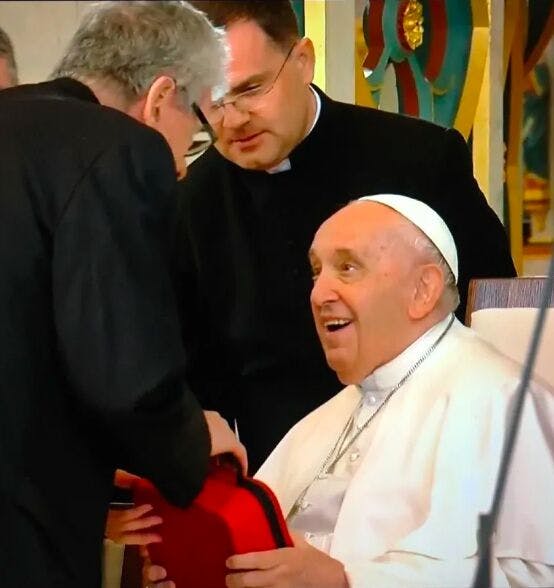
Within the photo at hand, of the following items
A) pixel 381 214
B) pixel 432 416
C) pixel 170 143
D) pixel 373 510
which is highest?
pixel 170 143

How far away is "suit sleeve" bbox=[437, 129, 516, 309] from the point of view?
2.21m

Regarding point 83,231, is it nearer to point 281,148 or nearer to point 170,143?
point 170,143

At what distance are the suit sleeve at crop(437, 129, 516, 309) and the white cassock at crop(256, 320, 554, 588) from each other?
40 cm

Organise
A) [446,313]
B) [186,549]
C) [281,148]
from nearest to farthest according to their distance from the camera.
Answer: [186,549] < [446,313] < [281,148]

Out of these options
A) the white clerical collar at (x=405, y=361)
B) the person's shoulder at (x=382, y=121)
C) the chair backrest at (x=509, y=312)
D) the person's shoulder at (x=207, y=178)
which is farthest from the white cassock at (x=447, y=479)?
the person's shoulder at (x=207, y=178)

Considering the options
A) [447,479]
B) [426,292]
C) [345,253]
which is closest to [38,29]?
[345,253]

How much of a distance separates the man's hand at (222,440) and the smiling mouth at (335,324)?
31 centimetres

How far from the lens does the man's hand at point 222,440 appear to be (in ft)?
5.05

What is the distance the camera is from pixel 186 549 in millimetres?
1561

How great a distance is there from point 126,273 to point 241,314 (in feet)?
3.08

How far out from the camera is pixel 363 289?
179cm

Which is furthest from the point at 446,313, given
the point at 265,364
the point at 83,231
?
the point at 83,231

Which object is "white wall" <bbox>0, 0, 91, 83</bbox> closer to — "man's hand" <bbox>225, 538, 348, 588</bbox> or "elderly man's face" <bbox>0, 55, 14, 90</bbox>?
"elderly man's face" <bbox>0, 55, 14, 90</bbox>

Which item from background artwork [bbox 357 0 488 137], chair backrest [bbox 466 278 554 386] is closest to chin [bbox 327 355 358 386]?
chair backrest [bbox 466 278 554 386]
